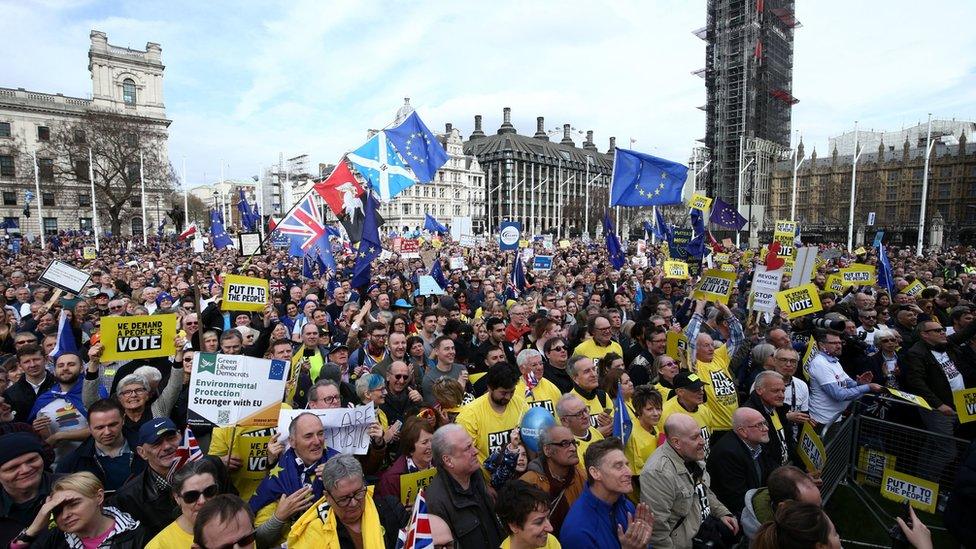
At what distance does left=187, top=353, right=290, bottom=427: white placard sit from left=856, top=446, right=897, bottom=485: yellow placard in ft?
20.6

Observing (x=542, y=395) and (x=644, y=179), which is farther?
(x=644, y=179)

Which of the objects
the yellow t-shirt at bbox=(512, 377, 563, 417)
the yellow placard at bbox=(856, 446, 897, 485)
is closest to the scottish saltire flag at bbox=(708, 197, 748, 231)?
the yellow placard at bbox=(856, 446, 897, 485)

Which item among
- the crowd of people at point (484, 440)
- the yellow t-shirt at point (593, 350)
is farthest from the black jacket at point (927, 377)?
the yellow t-shirt at point (593, 350)

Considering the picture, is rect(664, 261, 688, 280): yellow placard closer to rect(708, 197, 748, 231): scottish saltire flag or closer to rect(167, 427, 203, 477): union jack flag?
rect(708, 197, 748, 231): scottish saltire flag

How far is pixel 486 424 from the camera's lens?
451 centimetres

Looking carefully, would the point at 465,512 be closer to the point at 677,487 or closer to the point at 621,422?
the point at 677,487

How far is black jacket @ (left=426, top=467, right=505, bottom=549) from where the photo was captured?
130 inches

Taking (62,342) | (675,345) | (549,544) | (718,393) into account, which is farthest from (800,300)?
(62,342)

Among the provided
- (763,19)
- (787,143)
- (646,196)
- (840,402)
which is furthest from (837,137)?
(840,402)

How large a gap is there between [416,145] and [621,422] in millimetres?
10249

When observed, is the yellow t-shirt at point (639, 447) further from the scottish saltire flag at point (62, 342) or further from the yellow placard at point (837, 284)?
the yellow placard at point (837, 284)

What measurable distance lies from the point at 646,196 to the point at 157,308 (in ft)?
35.0

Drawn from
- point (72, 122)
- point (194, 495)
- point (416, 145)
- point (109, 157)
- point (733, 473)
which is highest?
point (72, 122)

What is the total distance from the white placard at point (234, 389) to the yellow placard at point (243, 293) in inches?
167
